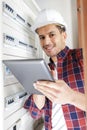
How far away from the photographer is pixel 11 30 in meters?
1.00

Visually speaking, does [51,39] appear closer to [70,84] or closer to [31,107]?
[70,84]

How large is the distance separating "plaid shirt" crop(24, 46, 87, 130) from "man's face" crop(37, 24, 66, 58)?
52 mm

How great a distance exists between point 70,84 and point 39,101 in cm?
27

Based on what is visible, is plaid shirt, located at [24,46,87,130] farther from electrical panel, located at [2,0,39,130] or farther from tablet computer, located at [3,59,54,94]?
tablet computer, located at [3,59,54,94]

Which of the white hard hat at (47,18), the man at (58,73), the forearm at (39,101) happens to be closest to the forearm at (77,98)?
the man at (58,73)

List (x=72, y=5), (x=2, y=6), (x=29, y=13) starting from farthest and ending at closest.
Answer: (x=72, y=5) < (x=29, y=13) < (x=2, y=6)

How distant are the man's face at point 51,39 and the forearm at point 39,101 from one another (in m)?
0.30

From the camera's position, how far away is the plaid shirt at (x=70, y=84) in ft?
3.68

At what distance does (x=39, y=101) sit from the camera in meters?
1.25

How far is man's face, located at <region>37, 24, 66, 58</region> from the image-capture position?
3.93ft

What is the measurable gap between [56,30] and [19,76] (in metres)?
0.46

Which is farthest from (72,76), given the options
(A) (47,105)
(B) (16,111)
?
(B) (16,111)

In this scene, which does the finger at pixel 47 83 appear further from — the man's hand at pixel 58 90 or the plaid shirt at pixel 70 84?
the plaid shirt at pixel 70 84

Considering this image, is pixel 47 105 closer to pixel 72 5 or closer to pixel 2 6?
pixel 2 6
